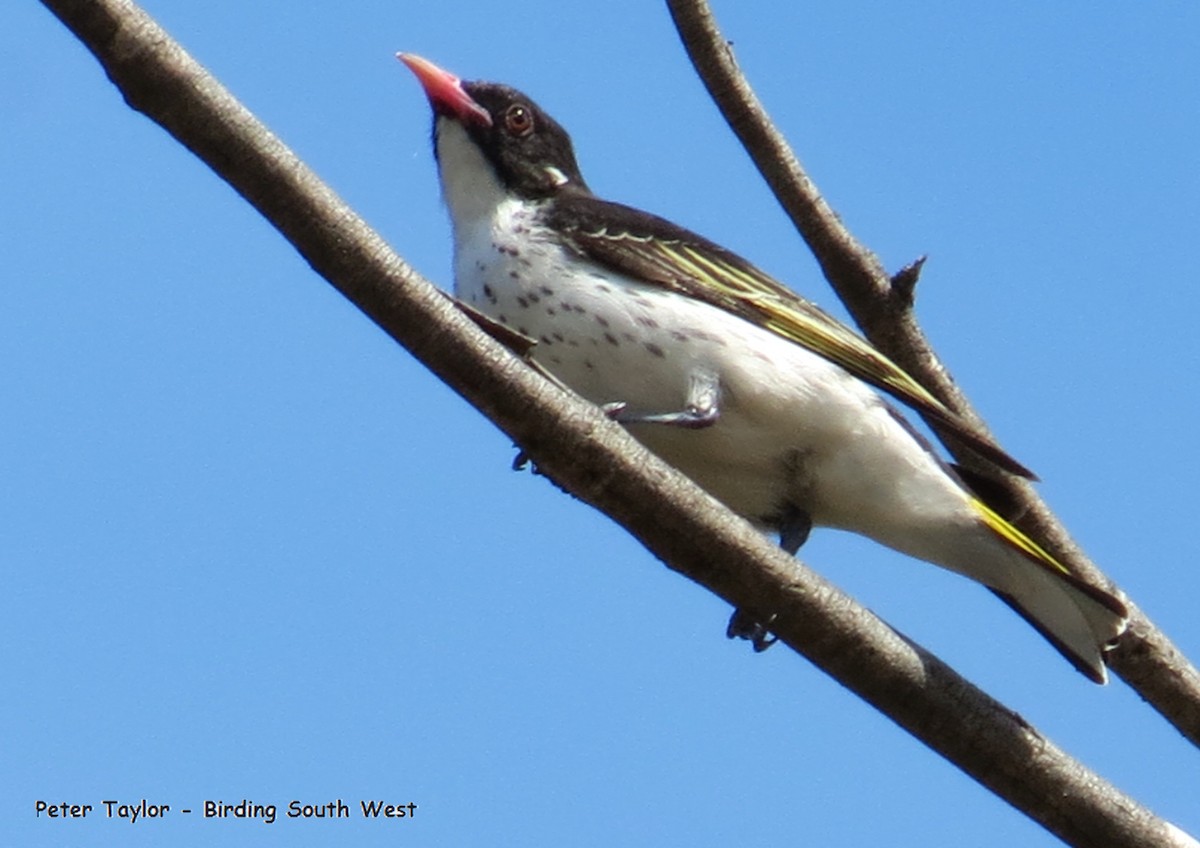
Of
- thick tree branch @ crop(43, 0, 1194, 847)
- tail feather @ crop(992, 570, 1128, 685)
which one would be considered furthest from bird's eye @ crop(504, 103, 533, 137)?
thick tree branch @ crop(43, 0, 1194, 847)

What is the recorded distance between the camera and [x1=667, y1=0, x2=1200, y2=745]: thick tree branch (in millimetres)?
6195

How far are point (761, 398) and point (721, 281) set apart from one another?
70 cm

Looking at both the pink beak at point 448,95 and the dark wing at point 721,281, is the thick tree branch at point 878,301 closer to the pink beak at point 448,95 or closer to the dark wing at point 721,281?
the dark wing at point 721,281

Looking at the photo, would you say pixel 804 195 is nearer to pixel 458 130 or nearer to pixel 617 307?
pixel 617 307

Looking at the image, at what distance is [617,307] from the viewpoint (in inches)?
265

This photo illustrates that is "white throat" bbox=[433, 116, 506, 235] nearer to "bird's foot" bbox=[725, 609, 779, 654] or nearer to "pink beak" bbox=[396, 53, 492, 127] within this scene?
"pink beak" bbox=[396, 53, 492, 127]

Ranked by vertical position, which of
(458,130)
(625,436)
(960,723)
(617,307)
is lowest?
(960,723)

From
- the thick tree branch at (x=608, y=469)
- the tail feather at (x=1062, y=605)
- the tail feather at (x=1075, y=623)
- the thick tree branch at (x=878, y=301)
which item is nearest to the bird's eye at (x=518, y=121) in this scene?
the thick tree branch at (x=878, y=301)

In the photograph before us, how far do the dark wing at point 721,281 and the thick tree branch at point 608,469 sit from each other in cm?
170

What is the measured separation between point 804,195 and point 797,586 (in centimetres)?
214

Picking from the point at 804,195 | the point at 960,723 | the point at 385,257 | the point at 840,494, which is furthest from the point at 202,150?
the point at 840,494

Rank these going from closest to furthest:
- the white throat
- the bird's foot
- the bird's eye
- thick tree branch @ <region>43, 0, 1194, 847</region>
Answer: thick tree branch @ <region>43, 0, 1194, 847</region>, the bird's foot, the white throat, the bird's eye

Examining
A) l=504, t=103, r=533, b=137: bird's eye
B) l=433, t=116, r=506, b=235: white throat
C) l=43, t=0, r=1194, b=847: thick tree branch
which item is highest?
l=504, t=103, r=533, b=137: bird's eye

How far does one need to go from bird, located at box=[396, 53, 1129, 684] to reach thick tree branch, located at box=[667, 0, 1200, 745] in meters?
A: 0.09
